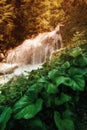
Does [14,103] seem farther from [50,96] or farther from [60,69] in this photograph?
[60,69]

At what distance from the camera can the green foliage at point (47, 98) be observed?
10.1ft

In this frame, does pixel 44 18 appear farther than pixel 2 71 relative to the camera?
Yes

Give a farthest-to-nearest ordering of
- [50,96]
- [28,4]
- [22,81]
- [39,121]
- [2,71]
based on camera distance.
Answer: [28,4], [2,71], [22,81], [50,96], [39,121]

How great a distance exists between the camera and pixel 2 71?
8.06 meters

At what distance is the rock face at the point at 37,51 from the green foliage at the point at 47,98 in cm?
542

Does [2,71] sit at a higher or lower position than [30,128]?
lower

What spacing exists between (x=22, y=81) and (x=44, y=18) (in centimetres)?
783

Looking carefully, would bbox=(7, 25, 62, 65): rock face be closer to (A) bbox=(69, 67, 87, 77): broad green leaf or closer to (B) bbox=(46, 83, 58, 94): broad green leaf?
(A) bbox=(69, 67, 87, 77): broad green leaf

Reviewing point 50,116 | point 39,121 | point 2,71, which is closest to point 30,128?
point 39,121

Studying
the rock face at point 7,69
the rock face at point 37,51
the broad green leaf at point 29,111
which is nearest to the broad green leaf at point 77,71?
the broad green leaf at point 29,111

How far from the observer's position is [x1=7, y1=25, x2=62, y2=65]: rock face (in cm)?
933

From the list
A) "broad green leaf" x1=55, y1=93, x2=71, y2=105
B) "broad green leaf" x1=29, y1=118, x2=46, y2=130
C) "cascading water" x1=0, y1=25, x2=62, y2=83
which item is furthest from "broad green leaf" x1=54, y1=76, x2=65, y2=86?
"cascading water" x1=0, y1=25, x2=62, y2=83

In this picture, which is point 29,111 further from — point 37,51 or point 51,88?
point 37,51

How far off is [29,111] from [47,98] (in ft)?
1.02
